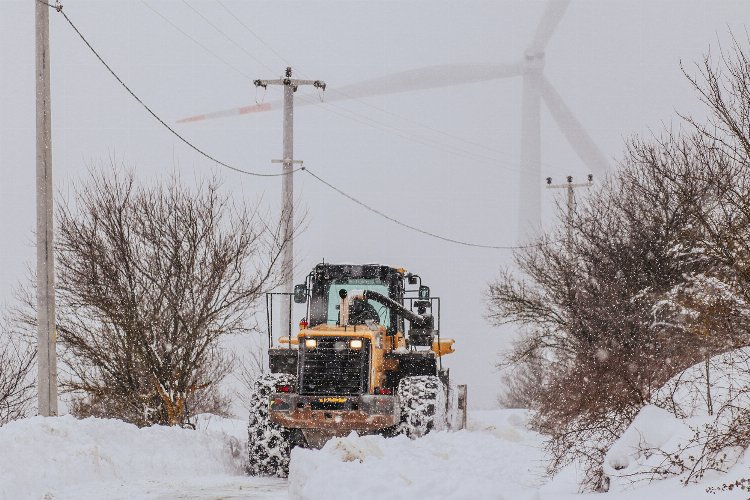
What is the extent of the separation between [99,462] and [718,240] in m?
7.76

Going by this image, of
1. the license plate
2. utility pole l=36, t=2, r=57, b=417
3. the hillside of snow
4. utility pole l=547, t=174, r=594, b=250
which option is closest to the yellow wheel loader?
the license plate

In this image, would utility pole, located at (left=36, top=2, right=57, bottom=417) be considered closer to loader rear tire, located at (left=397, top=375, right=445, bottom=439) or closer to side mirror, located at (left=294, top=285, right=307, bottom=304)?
side mirror, located at (left=294, top=285, right=307, bottom=304)

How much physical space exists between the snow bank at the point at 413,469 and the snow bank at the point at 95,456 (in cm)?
240

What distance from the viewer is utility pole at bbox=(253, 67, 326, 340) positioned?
2094 centimetres

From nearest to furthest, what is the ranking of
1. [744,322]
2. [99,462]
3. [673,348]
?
[744,322], [99,462], [673,348]

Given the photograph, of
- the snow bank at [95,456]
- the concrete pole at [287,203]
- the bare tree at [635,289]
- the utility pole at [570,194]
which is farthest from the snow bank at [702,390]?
the utility pole at [570,194]

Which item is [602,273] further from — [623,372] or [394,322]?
[623,372]

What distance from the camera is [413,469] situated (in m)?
9.21

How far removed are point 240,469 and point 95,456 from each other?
2928 millimetres

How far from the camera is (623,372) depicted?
34.2 feet

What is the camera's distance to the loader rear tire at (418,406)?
13695mm

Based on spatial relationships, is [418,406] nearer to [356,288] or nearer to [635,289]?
[356,288]

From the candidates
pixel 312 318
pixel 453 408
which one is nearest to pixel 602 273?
pixel 453 408

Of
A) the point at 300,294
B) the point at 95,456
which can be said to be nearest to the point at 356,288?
the point at 300,294
